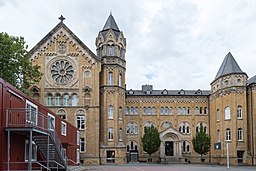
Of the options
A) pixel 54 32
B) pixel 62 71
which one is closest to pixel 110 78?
pixel 62 71

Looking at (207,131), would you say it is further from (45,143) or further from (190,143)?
(45,143)

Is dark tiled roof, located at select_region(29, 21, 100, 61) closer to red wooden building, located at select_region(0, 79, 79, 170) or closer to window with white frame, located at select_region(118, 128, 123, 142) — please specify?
window with white frame, located at select_region(118, 128, 123, 142)

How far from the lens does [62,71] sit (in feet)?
208

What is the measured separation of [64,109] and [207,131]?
2911 centimetres

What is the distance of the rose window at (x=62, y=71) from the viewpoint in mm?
63094

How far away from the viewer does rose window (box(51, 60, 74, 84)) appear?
207ft

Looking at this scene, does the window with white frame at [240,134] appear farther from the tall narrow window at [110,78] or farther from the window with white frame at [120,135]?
the tall narrow window at [110,78]

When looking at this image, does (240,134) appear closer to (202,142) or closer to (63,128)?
(202,142)

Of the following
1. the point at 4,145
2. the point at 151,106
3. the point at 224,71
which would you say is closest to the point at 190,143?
the point at 151,106

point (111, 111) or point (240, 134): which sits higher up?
point (111, 111)

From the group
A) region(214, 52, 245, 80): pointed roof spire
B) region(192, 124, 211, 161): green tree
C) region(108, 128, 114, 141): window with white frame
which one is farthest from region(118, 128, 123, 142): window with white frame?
region(214, 52, 245, 80): pointed roof spire

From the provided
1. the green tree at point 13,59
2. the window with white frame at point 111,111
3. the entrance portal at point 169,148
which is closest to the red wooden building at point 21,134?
the green tree at point 13,59

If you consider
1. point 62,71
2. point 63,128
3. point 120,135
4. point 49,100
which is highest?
point 62,71

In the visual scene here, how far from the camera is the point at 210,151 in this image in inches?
2955
